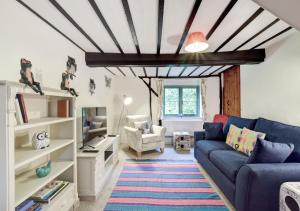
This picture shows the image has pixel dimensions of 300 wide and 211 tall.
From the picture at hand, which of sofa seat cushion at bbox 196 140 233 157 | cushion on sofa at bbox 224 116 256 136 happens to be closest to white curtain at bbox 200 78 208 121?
cushion on sofa at bbox 224 116 256 136

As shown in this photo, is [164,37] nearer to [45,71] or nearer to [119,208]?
[45,71]

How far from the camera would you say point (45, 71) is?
1938 millimetres

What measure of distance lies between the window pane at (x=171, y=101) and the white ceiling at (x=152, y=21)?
9.44ft

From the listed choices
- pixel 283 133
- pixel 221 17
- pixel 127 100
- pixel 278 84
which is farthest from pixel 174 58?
pixel 127 100

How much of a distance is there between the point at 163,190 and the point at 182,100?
3412mm

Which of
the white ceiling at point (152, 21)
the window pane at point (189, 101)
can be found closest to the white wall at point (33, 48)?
the white ceiling at point (152, 21)

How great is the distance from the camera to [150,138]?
4.09 m

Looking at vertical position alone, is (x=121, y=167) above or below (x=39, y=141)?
below

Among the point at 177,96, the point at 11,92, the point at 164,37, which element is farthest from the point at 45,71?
the point at 177,96

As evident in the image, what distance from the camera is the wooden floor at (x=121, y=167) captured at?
6.93ft

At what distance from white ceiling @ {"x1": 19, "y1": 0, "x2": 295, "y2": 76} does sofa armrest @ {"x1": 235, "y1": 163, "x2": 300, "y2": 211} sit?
1547 millimetres

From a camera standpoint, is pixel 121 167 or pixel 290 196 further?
pixel 121 167

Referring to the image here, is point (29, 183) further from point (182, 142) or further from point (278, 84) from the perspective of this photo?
point (182, 142)

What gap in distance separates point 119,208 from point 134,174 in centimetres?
97
